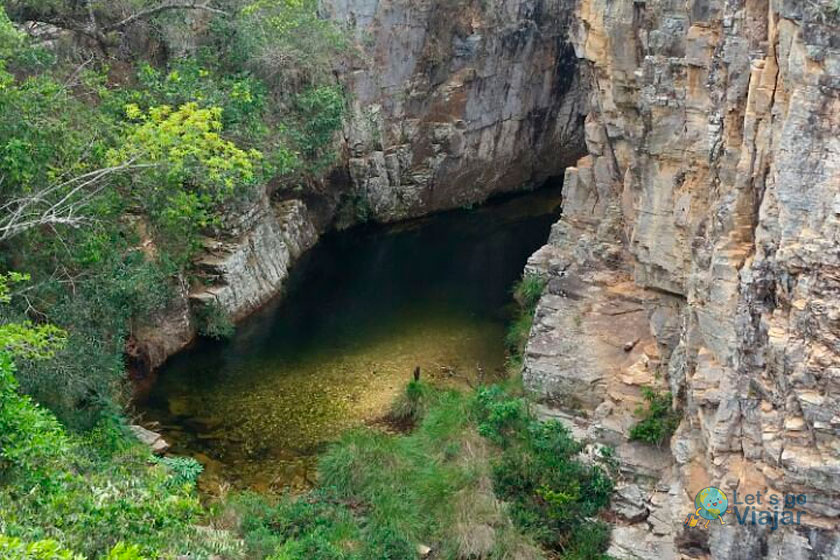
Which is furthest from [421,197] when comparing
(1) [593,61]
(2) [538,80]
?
(1) [593,61]

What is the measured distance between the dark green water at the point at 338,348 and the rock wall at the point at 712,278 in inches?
142

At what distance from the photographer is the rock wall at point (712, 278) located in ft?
38.8

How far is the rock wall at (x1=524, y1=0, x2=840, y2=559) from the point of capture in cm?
1181

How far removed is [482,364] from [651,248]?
5.17 m

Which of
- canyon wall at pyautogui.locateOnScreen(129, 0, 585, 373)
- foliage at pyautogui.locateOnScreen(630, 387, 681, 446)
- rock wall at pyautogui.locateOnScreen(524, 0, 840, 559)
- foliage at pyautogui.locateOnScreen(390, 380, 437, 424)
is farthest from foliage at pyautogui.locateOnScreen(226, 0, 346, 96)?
foliage at pyautogui.locateOnScreen(630, 387, 681, 446)

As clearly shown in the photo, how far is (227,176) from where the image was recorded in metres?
17.3

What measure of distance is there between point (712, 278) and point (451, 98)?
62.8 ft

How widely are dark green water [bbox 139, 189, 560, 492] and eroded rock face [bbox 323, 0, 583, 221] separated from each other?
6.24 ft

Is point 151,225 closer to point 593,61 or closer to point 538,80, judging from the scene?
point 593,61

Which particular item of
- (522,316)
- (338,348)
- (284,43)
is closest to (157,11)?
(284,43)

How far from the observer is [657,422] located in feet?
53.2

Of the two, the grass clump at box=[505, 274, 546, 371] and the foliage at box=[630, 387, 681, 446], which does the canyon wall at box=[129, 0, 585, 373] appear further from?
the foliage at box=[630, 387, 681, 446]

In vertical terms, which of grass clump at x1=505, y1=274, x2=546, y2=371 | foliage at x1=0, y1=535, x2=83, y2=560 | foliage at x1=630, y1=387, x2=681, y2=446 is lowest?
grass clump at x1=505, y1=274, x2=546, y2=371

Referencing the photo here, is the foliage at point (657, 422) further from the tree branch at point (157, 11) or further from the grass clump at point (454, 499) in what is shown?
the tree branch at point (157, 11)
